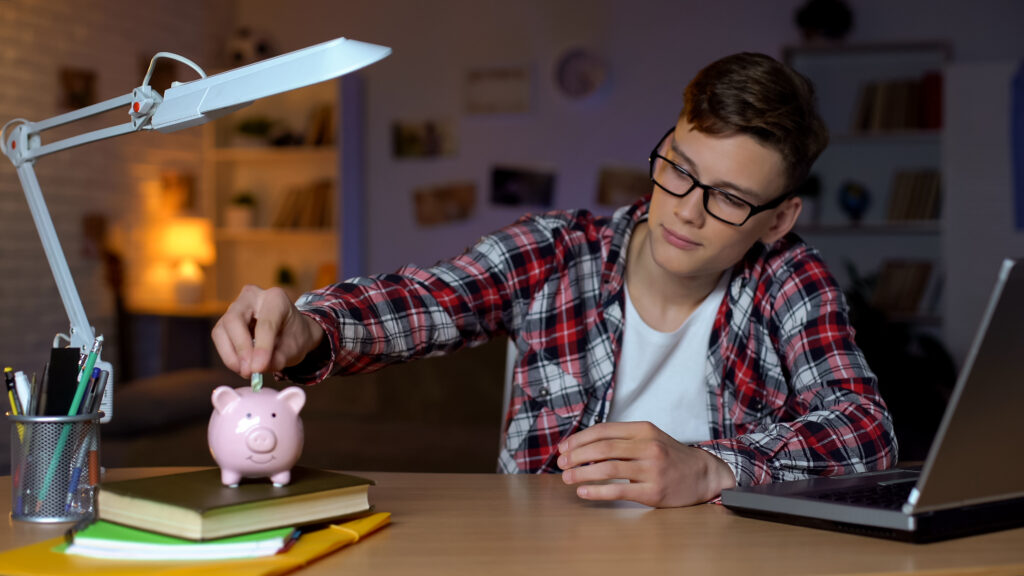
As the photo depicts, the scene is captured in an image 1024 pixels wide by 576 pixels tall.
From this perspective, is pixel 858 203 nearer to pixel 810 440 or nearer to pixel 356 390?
pixel 356 390

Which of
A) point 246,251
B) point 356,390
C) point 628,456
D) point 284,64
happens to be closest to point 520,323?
point 628,456

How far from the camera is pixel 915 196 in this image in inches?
173

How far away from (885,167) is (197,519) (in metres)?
4.34

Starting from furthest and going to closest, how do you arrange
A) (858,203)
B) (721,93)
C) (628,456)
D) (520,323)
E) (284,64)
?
(858,203) < (520,323) < (721,93) < (628,456) < (284,64)

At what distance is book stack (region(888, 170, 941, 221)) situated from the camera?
4.36 metres

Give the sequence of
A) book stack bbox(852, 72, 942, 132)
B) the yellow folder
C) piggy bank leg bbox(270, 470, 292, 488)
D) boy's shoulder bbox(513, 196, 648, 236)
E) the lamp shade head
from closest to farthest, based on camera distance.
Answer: the yellow folder, piggy bank leg bbox(270, 470, 292, 488), boy's shoulder bbox(513, 196, 648, 236), book stack bbox(852, 72, 942, 132), the lamp shade head

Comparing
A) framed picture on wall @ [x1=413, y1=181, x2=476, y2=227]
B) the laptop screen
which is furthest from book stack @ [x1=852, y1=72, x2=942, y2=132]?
the laptop screen

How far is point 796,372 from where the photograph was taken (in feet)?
4.52

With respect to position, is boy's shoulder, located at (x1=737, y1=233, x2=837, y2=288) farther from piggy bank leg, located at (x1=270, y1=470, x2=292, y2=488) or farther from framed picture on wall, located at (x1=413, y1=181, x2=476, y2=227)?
framed picture on wall, located at (x1=413, y1=181, x2=476, y2=227)

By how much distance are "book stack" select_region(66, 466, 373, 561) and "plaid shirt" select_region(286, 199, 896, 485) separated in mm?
459

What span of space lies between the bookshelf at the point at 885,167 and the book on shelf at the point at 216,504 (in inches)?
153

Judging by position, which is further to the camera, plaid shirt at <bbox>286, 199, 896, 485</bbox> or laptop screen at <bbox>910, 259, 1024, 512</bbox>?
plaid shirt at <bbox>286, 199, 896, 485</bbox>

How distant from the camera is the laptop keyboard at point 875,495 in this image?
0.91 meters

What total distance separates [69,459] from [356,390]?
6.48 ft
